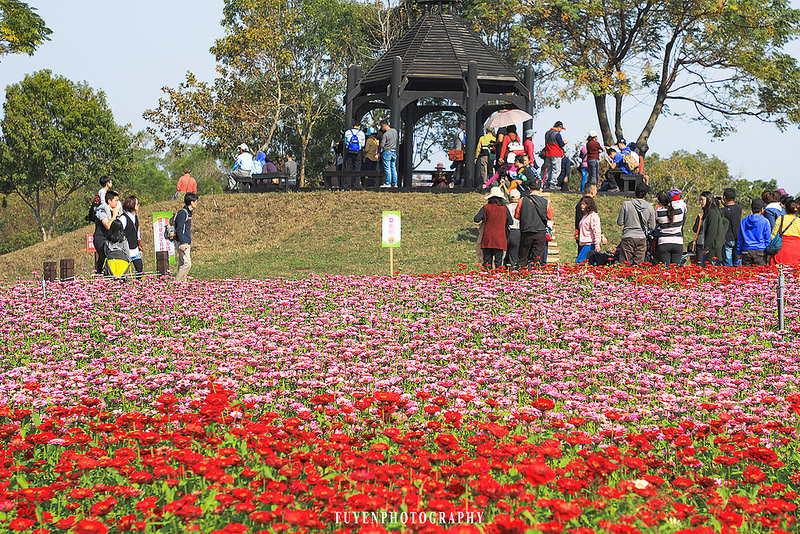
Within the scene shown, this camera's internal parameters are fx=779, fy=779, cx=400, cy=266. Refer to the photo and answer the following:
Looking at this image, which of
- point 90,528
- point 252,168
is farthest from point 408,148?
point 90,528

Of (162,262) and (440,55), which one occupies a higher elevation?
(440,55)

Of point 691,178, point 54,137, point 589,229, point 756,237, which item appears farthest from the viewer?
point 691,178

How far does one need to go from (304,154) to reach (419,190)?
21800 mm

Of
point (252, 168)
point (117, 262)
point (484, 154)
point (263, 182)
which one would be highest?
point (484, 154)

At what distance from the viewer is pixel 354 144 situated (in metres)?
22.2

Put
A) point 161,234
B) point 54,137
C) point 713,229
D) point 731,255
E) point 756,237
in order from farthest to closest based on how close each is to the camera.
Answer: point 54,137, point 161,234, point 731,255, point 713,229, point 756,237

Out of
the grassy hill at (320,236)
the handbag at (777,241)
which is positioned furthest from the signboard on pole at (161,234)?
the handbag at (777,241)

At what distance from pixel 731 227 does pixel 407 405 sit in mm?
9871

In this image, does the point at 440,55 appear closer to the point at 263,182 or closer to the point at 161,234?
the point at 263,182

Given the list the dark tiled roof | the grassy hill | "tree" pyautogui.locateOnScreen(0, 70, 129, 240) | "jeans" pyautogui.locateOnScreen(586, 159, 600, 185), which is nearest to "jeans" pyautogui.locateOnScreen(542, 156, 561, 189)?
the grassy hill

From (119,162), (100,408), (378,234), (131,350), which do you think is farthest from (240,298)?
(119,162)

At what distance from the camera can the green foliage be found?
189ft

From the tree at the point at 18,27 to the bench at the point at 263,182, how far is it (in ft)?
27.9

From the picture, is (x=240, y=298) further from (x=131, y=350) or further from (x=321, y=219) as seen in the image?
(x=321, y=219)
